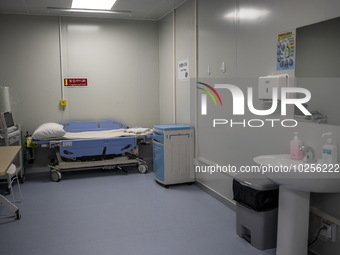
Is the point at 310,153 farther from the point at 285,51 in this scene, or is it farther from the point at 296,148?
the point at 285,51

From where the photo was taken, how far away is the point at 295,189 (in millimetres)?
2602

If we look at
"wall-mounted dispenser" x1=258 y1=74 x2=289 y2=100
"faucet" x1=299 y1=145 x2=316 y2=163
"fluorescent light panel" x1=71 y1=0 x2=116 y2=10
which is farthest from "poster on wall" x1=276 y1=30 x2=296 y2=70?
"fluorescent light panel" x1=71 y1=0 x2=116 y2=10

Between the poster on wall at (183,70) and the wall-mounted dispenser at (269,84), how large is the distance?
6.95 ft

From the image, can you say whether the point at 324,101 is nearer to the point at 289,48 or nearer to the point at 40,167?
the point at 289,48

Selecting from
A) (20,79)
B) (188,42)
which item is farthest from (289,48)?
(20,79)

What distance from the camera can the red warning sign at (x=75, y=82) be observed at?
244 inches

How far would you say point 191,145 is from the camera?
520 cm

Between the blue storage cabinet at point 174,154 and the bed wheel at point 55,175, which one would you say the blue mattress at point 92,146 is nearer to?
the bed wheel at point 55,175

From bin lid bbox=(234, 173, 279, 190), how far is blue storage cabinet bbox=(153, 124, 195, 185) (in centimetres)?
183

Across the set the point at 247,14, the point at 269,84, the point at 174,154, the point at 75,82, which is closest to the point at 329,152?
the point at 269,84

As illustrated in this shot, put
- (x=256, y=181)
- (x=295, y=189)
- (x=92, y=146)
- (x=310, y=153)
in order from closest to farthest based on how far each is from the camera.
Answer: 1. (x=295, y=189)
2. (x=310, y=153)
3. (x=256, y=181)
4. (x=92, y=146)

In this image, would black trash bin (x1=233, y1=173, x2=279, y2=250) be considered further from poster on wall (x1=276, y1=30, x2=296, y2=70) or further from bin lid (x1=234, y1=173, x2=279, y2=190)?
poster on wall (x1=276, y1=30, x2=296, y2=70)

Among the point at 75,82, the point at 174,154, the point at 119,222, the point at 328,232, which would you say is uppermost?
the point at 75,82

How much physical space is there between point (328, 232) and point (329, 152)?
0.71 meters
